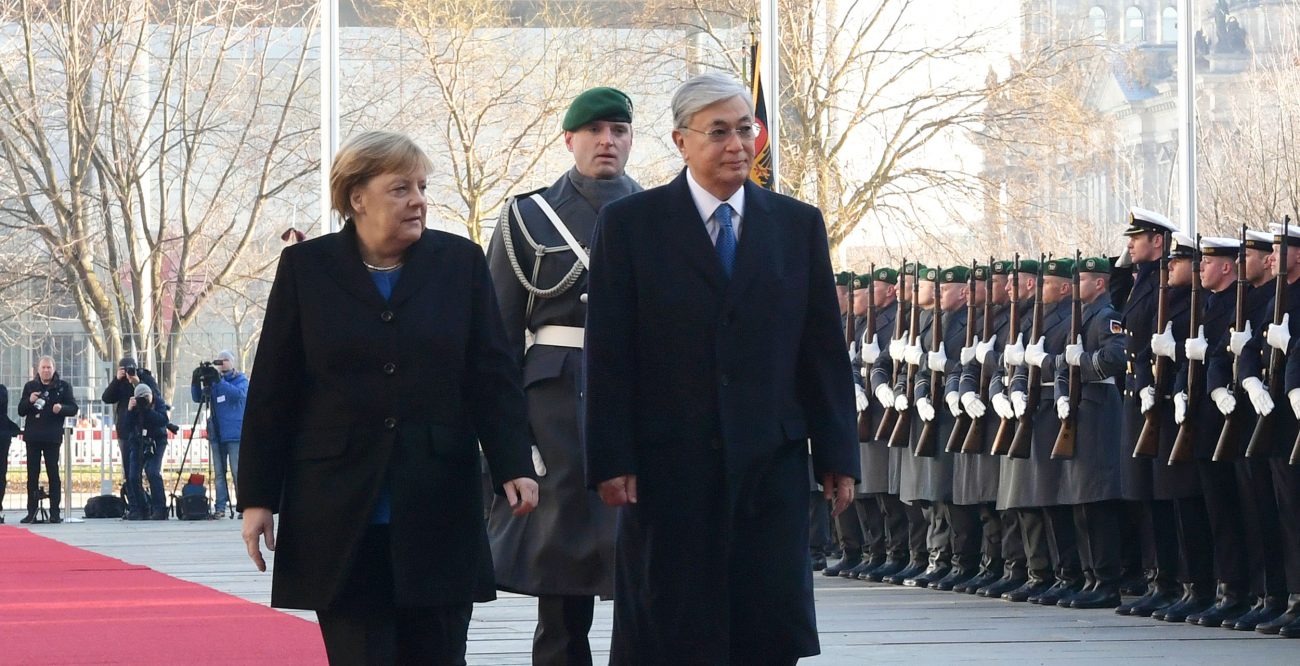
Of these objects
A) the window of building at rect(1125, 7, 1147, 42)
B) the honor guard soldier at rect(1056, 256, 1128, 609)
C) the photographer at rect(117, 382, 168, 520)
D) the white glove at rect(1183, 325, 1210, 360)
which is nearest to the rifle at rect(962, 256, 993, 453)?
the honor guard soldier at rect(1056, 256, 1128, 609)

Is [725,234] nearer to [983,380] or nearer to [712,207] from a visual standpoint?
[712,207]

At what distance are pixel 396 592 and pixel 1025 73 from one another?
20.3 m

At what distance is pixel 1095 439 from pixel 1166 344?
95 centimetres

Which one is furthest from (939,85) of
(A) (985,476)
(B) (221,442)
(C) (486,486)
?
(C) (486,486)

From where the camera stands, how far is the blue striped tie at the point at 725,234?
4.90m

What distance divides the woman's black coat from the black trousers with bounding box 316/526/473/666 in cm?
5

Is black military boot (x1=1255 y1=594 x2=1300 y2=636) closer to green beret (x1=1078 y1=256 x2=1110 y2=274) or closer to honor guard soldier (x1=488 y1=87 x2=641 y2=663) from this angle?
green beret (x1=1078 y1=256 x2=1110 y2=274)

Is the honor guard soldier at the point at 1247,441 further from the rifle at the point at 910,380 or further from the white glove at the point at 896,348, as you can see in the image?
the white glove at the point at 896,348

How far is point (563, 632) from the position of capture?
19.5 ft

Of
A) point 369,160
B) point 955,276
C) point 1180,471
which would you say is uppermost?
point 955,276

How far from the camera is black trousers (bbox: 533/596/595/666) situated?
5895 millimetres

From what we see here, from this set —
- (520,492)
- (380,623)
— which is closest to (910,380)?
(520,492)

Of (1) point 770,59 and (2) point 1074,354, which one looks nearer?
(2) point 1074,354

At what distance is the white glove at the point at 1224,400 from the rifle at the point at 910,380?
3009 millimetres
